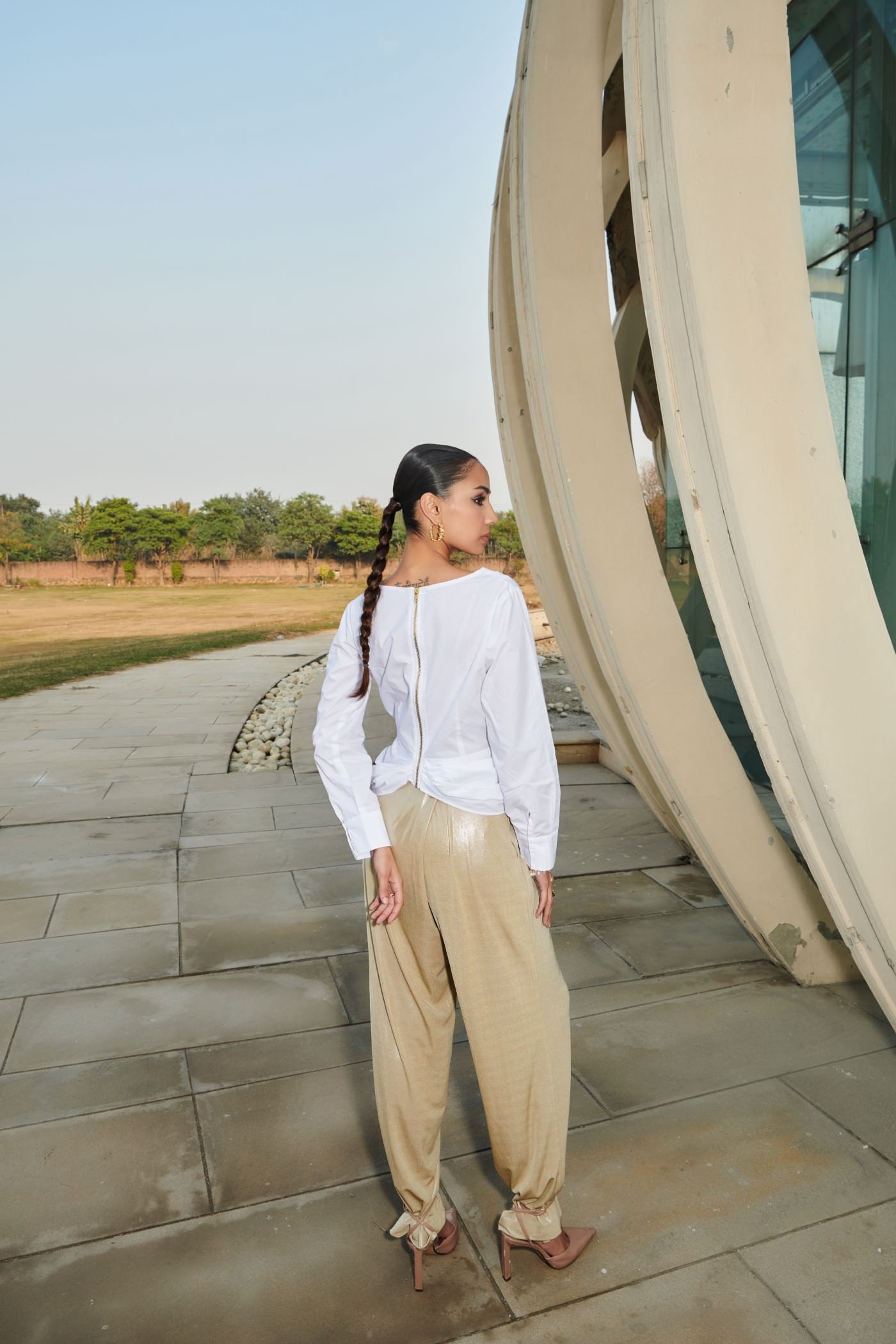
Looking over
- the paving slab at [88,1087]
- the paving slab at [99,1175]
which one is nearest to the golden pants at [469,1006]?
the paving slab at [99,1175]

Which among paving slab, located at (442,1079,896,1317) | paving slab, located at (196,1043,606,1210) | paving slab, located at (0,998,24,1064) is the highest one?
paving slab, located at (0,998,24,1064)

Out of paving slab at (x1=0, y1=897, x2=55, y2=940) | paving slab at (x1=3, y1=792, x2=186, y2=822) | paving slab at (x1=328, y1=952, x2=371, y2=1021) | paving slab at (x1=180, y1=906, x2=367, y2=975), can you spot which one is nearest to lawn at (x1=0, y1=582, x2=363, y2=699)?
paving slab at (x1=3, y1=792, x2=186, y2=822)

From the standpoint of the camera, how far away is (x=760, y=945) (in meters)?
3.54

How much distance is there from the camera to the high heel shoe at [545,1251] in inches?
78.5

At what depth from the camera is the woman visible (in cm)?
192

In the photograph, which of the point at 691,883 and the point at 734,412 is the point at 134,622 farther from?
the point at 734,412

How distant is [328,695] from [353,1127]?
133 cm

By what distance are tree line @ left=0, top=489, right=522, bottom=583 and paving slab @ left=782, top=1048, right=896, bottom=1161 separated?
5250 centimetres

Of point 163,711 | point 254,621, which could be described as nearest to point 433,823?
point 163,711

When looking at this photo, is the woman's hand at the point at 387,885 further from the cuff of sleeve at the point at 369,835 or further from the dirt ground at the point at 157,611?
the dirt ground at the point at 157,611

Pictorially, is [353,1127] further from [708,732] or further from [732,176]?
[732,176]

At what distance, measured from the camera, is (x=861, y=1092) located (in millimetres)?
2666

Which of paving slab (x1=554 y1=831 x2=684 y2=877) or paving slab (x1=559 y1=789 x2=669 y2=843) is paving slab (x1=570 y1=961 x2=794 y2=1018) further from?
paving slab (x1=559 y1=789 x2=669 y2=843)

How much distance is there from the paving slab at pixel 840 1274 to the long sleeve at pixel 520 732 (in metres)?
1.01
